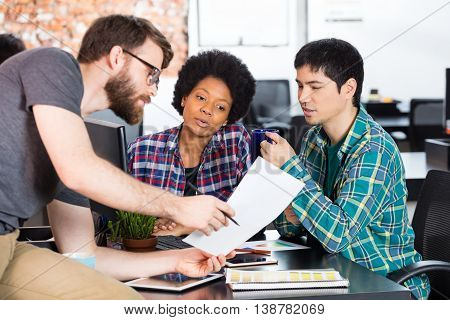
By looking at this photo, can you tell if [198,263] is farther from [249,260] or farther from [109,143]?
[109,143]

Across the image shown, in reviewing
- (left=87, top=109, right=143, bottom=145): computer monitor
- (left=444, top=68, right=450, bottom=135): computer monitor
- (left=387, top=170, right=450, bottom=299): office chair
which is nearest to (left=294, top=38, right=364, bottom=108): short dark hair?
(left=387, top=170, right=450, bottom=299): office chair

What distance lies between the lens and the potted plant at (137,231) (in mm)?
1875

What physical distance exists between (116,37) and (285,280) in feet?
2.38

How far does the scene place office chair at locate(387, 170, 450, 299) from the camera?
2.02 metres

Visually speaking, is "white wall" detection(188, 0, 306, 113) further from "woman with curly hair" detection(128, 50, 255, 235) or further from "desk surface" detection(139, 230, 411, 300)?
"desk surface" detection(139, 230, 411, 300)

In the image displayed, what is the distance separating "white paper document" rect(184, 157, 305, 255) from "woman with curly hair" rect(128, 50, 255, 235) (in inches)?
34.3

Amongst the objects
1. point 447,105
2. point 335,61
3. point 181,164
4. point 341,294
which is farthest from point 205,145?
point 447,105

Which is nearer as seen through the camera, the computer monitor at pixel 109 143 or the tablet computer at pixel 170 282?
the tablet computer at pixel 170 282

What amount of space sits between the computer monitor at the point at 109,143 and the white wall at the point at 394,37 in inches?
230

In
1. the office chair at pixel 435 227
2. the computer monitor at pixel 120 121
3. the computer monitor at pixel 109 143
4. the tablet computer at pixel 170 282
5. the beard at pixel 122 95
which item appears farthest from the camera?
the computer monitor at pixel 120 121

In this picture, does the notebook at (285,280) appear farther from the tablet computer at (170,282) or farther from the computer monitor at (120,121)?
the computer monitor at (120,121)

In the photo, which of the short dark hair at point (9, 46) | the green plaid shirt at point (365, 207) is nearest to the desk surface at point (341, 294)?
the green plaid shirt at point (365, 207)
